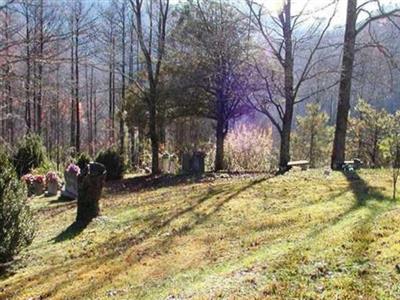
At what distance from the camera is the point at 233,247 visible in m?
6.37

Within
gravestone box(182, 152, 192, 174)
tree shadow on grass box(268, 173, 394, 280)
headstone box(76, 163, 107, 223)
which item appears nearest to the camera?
tree shadow on grass box(268, 173, 394, 280)

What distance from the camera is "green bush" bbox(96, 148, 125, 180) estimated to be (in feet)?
57.0

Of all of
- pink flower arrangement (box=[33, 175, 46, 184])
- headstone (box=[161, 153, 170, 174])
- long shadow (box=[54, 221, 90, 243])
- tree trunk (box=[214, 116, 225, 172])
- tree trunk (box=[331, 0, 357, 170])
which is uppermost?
tree trunk (box=[331, 0, 357, 170])

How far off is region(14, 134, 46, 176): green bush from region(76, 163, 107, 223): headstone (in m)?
9.44

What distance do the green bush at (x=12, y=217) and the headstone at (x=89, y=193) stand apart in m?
1.53

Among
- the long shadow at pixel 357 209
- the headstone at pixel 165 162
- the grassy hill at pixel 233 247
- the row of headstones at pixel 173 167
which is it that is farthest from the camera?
the headstone at pixel 165 162

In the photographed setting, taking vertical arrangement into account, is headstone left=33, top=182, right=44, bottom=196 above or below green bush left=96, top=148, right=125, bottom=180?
below

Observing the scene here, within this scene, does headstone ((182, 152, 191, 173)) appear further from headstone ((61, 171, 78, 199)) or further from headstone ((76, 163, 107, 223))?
headstone ((76, 163, 107, 223))

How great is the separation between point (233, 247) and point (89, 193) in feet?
13.2

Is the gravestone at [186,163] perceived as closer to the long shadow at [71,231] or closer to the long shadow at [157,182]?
the long shadow at [157,182]

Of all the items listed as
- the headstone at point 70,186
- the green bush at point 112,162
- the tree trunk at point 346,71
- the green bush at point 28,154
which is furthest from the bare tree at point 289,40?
the green bush at point 28,154

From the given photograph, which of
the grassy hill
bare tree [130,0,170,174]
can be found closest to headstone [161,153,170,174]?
bare tree [130,0,170,174]

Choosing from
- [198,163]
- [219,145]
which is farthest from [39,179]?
[219,145]

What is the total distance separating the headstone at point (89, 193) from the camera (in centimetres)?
934
